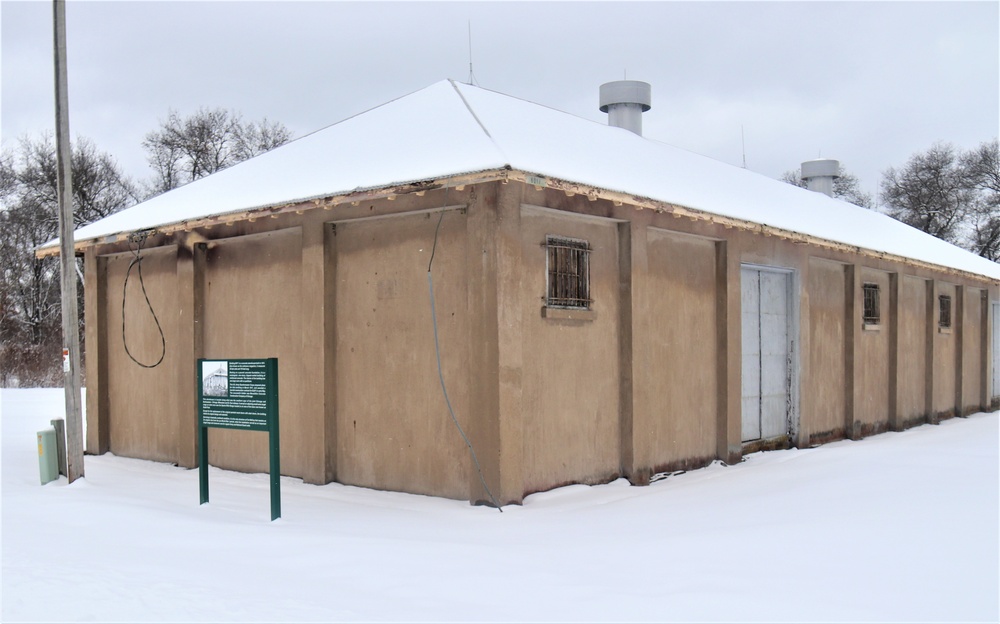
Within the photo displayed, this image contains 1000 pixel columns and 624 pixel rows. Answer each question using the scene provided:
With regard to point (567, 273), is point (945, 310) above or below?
below

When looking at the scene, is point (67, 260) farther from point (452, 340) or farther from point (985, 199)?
point (985, 199)

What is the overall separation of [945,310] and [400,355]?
1447 cm

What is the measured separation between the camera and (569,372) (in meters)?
9.41

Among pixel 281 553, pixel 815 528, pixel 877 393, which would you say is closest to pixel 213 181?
pixel 281 553

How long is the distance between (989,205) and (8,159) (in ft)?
153

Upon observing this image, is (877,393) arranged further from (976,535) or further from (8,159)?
(8,159)

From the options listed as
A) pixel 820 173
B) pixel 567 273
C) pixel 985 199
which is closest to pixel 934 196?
pixel 985 199

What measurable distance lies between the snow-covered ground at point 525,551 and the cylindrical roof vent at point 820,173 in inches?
597

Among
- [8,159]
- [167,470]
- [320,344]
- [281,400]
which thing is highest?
[8,159]

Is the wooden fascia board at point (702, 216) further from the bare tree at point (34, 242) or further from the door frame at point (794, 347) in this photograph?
the bare tree at point (34, 242)

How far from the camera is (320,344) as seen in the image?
393 inches

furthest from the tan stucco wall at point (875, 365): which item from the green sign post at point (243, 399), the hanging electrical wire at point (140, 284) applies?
the hanging electrical wire at point (140, 284)

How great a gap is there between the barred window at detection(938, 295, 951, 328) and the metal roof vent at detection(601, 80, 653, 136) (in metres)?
7.78

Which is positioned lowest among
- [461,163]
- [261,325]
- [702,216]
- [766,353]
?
[766,353]
